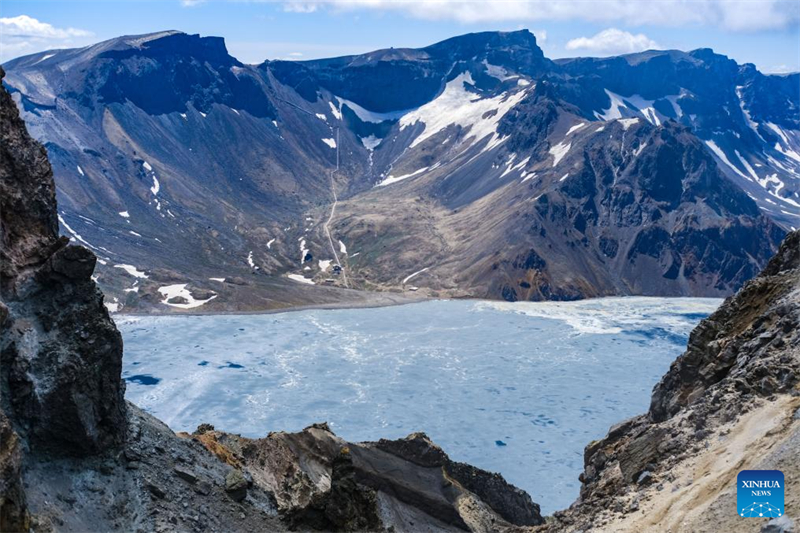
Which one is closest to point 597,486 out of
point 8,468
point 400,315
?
point 8,468

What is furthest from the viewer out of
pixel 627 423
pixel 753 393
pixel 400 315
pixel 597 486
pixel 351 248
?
pixel 351 248

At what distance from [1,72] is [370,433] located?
66.4 metres

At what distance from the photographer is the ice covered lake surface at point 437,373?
92.9 metres

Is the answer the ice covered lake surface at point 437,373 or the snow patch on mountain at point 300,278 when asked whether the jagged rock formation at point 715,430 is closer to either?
the ice covered lake surface at point 437,373

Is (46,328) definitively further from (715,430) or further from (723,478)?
(715,430)

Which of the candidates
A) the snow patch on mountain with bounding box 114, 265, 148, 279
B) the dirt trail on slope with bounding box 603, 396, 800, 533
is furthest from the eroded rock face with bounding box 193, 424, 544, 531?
the snow patch on mountain with bounding box 114, 265, 148, 279

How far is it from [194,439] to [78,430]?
10964 mm

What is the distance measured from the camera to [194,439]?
4259 centimetres

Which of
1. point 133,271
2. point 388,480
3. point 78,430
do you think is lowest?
point 133,271

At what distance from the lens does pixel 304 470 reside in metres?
49.1

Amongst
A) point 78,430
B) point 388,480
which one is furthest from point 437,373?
point 78,430

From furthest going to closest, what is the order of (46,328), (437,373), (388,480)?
(437,373) < (388,480) < (46,328)

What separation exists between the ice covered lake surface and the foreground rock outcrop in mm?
43295

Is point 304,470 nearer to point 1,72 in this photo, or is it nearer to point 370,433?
point 1,72
